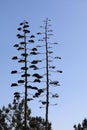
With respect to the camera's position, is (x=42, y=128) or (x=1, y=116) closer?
(x=1, y=116)

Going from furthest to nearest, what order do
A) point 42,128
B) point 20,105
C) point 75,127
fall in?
point 75,127, point 42,128, point 20,105

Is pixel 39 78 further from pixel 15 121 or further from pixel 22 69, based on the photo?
pixel 15 121

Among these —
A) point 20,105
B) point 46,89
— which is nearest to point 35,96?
point 46,89

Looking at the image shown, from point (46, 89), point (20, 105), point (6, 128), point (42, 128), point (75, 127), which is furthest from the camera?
point (75, 127)

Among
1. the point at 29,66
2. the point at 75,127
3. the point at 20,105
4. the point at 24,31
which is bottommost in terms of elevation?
the point at 75,127

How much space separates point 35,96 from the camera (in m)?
52.8

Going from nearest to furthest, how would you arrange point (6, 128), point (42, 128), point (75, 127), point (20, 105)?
point (20, 105) → point (6, 128) → point (42, 128) → point (75, 127)

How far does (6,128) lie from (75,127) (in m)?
51.3

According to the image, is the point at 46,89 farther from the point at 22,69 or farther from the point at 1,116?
the point at 1,116

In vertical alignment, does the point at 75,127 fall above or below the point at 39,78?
below

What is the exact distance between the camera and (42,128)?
98812 millimetres

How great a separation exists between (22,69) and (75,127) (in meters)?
85.3

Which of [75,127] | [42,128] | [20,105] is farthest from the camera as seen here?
[75,127]

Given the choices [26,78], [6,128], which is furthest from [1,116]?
[26,78]
